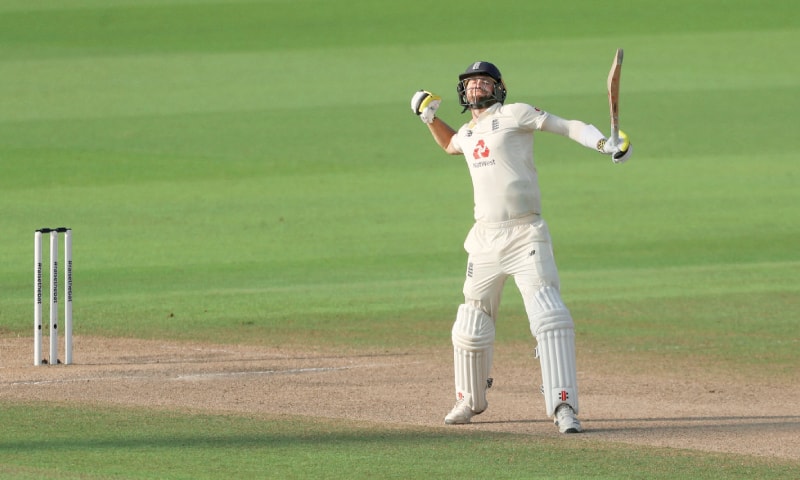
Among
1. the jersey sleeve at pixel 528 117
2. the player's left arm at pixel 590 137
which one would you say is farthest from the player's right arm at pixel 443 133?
the player's left arm at pixel 590 137

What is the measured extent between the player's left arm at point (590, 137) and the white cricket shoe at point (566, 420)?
135 cm

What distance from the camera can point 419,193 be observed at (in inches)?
852

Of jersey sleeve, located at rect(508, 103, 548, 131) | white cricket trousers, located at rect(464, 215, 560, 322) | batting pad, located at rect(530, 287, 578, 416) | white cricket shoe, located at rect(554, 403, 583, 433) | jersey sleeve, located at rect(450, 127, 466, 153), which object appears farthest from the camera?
jersey sleeve, located at rect(450, 127, 466, 153)

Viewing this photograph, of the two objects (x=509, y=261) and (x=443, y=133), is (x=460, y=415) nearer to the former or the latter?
(x=509, y=261)

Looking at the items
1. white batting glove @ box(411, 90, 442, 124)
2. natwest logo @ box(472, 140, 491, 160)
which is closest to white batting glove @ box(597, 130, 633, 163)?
natwest logo @ box(472, 140, 491, 160)

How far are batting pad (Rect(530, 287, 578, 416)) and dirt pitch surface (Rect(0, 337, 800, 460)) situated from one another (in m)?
0.20

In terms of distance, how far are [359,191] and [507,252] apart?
42.9ft

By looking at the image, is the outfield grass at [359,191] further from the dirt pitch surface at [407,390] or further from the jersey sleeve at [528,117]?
the jersey sleeve at [528,117]

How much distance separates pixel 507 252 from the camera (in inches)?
343

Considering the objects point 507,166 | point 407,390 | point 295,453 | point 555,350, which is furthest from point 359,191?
point 295,453

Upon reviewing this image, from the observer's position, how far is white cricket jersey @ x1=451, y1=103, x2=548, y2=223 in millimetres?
8742

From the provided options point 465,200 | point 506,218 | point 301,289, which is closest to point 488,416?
point 506,218

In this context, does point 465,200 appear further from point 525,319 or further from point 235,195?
point 525,319

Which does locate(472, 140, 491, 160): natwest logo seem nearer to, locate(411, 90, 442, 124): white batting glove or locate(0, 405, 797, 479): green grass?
locate(411, 90, 442, 124): white batting glove
